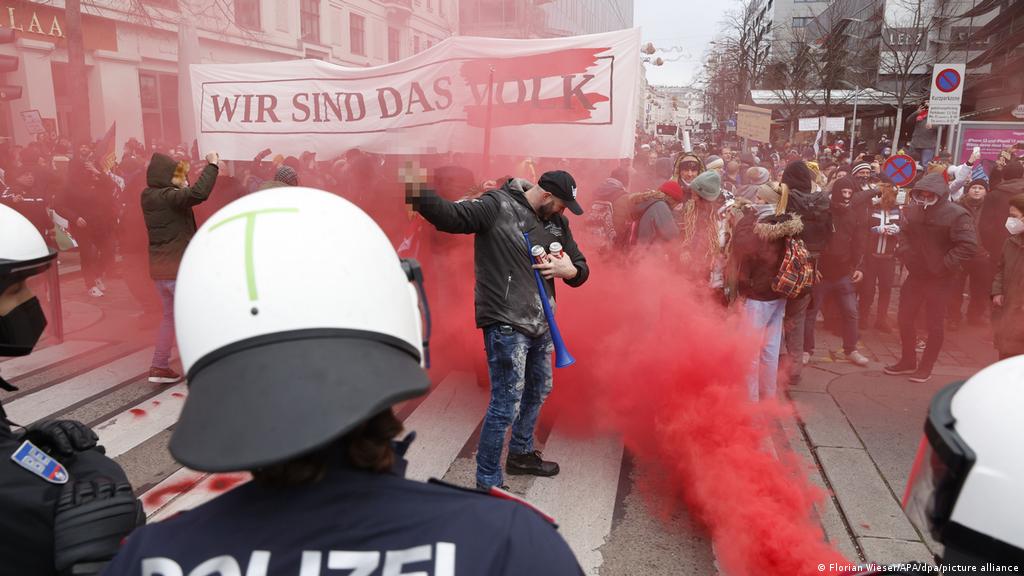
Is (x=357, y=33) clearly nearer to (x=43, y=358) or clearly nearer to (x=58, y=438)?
(x=43, y=358)

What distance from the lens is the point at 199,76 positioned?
844 centimetres

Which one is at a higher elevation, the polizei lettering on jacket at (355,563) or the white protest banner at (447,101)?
the white protest banner at (447,101)

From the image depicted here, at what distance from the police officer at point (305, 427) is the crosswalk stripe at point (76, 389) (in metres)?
4.99

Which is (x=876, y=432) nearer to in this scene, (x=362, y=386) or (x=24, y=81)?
(x=362, y=386)

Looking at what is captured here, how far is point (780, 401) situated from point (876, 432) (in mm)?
714

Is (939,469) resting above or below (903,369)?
above

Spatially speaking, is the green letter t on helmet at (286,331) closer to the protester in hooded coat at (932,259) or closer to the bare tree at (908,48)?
the protester in hooded coat at (932,259)

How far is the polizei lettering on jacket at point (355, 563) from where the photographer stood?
0.94 metres

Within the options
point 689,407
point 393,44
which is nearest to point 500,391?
point 689,407

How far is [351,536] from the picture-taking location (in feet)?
3.14

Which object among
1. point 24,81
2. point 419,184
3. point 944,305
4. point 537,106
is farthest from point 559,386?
point 24,81

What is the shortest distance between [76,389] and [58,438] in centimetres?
475

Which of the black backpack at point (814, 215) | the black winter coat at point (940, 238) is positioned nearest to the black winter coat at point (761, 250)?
the black backpack at point (814, 215)

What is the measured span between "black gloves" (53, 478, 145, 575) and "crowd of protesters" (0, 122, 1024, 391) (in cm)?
275
